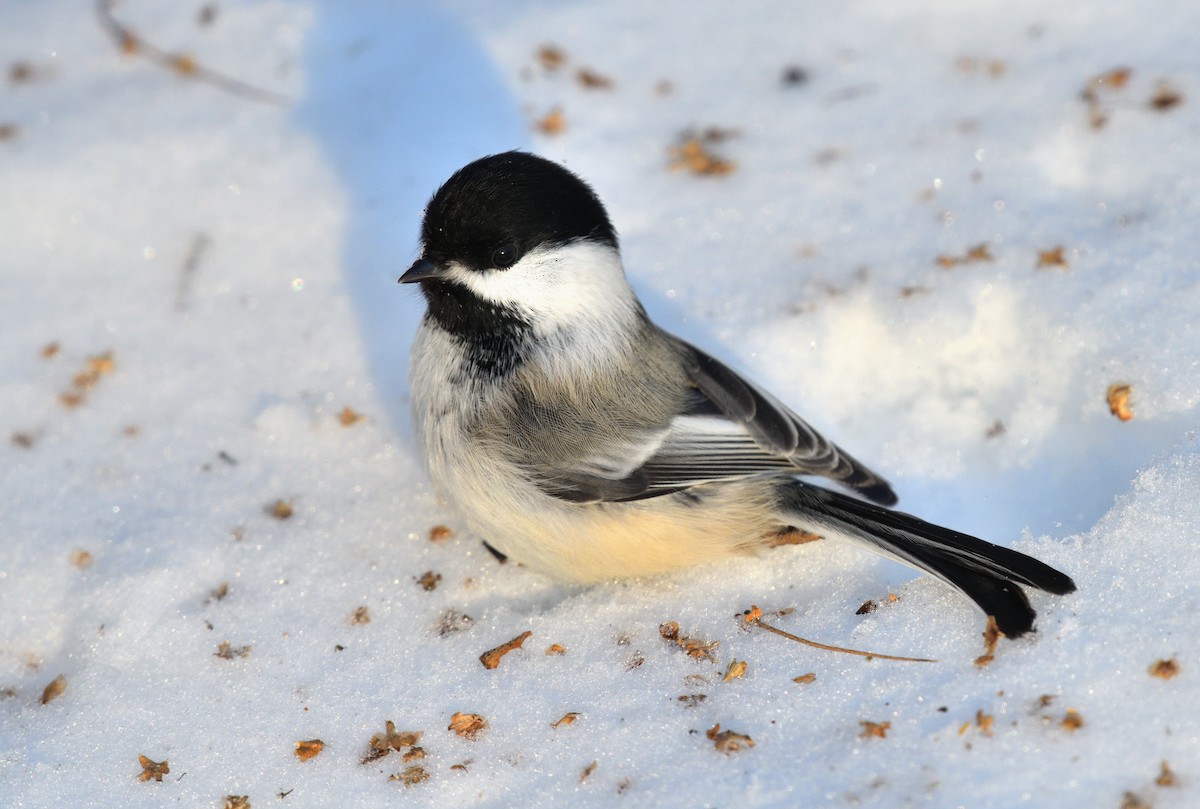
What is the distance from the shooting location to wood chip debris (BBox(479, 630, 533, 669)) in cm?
198

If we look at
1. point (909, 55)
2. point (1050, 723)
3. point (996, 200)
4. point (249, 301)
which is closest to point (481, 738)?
point (1050, 723)

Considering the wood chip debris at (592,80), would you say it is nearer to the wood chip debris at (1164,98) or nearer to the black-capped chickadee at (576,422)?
the black-capped chickadee at (576,422)

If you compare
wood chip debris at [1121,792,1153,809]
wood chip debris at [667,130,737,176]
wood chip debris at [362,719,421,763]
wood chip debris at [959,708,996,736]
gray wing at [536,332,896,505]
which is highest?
wood chip debris at [667,130,737,176]

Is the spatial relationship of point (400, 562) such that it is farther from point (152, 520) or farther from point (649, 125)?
point (649, 125)

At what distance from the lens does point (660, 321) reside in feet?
8.71

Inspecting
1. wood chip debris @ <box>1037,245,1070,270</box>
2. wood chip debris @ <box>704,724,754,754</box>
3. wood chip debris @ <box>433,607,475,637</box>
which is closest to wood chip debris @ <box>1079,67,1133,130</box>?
wood chip debris @ <box>1037,245,1070,270</box>

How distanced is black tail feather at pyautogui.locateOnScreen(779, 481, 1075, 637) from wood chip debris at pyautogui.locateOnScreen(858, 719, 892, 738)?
0.89ft

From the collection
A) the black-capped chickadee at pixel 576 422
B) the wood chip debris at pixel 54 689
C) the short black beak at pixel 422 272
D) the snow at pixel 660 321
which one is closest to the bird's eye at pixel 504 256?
the black-capped chickadee at pixel 576 422

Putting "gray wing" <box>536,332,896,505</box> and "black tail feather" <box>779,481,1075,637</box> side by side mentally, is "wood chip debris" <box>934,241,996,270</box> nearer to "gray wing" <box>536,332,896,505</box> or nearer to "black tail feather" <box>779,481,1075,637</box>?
"gray wing" <box>536,332,896,505</box>

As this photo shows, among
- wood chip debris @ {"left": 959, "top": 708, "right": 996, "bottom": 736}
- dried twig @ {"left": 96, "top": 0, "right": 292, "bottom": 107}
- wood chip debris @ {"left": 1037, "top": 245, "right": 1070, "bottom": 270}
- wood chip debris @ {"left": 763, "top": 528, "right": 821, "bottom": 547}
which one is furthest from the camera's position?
dried twig @ {"left": 96, "top": 0, "right": 292, "bottom": 107}

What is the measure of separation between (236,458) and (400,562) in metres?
0.50

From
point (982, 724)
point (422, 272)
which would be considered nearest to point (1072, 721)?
point (982, 724)

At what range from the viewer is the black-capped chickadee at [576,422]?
1.94 meters

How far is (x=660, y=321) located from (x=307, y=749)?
133 centimetres
